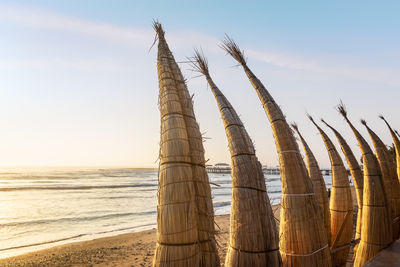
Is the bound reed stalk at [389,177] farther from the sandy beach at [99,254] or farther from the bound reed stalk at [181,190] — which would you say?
the bound reed stalk at [181,190]

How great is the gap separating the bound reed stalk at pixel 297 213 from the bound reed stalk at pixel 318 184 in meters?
2.09

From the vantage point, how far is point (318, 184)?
617 centimetres

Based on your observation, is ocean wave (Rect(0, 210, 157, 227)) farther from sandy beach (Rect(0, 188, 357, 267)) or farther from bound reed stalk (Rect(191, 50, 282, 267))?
bound reed stalk (Rect(191, 50, 282, 267))

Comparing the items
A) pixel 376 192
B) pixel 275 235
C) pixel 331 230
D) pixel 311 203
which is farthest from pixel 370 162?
pixel 275 235

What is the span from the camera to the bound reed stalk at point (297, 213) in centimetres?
375

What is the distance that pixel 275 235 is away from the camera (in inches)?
122

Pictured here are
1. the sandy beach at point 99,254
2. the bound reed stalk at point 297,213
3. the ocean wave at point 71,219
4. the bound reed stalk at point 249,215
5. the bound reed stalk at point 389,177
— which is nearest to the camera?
the bound reed stalk at point 249,215

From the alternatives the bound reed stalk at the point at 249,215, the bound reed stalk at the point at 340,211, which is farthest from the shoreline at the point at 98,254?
the bound reed stalk at the point at 249,215

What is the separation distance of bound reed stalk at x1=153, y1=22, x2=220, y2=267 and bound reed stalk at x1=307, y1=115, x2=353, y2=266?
14.9 feet

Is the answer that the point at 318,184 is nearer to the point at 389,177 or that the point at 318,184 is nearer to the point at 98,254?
the point at 389,177

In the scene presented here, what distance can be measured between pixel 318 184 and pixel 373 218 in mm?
1223

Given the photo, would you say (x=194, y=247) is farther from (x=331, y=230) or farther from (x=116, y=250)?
(x=116, y=250)

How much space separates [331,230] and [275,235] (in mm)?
3888

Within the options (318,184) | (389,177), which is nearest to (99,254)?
(318,184)
